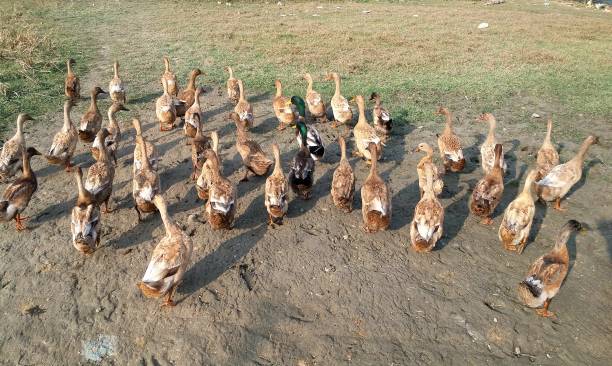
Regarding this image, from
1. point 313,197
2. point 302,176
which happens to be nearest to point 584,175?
point 313,197

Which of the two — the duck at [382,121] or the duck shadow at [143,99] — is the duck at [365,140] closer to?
the duck at [382,121]

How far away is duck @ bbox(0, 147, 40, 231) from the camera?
6707 millimetres

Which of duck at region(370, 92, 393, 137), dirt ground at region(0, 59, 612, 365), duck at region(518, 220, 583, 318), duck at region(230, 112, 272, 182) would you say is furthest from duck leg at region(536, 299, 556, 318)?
duck at region(370, 92, 393, 137)

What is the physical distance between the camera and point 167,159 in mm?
9055

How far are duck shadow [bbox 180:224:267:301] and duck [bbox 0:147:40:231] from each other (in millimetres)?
2981

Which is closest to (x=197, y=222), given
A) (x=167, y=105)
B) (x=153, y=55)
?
(x=167, y=105)

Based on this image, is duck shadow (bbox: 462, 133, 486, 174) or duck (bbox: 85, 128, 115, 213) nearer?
duck (bbox: 85, 128, 115, 213)

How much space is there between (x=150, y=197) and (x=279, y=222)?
2072mm

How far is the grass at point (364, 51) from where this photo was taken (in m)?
12.0

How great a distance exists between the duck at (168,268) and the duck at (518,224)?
14.6 ft

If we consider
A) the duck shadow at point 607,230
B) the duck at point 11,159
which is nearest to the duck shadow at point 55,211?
the duck at point 11,159

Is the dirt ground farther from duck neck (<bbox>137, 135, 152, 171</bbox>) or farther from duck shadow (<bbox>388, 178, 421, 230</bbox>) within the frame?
duck neck (<bbox>137, 135, 152, 171</bbox>)

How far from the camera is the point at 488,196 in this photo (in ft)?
22.8

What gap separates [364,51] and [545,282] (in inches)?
477
